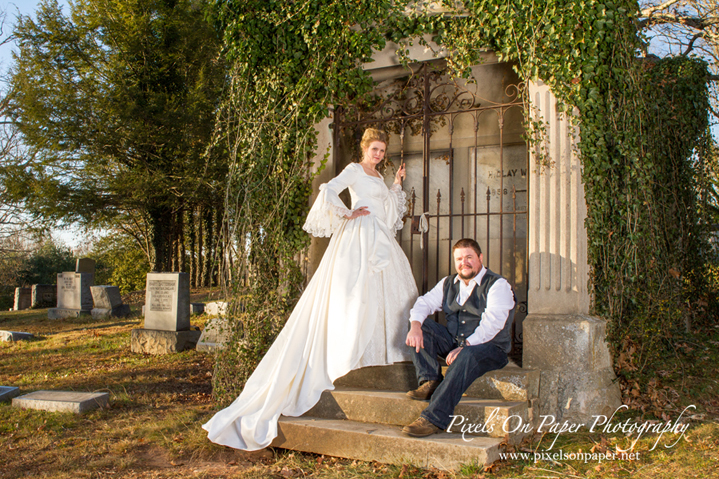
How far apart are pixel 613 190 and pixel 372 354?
7.68ft

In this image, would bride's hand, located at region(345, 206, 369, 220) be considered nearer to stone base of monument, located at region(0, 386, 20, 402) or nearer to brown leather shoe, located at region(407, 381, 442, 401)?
brown leather shoe, located at region(407, 381, 442, 401)

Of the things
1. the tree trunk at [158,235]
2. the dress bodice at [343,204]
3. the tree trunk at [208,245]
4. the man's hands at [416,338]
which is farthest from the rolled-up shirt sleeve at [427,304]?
the tree trunk at [208,245]

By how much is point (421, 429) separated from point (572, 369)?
1.42 meters

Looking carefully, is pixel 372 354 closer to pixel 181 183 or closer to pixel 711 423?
pixel 711 423

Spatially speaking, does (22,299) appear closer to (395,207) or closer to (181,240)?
(181,240)

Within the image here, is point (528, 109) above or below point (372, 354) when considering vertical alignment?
above

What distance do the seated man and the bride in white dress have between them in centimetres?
42

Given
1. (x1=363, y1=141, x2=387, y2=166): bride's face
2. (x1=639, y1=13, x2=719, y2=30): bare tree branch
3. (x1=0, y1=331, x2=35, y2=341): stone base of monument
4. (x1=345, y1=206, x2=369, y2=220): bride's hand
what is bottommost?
(x1=0, y1=331, x2=35, y2=341): stone base of monument

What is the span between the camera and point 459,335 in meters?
3.81

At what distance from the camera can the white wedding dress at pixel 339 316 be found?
3902 millimetres

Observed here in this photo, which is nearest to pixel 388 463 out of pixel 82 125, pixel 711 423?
pixel 711 423

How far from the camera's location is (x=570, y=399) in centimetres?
392

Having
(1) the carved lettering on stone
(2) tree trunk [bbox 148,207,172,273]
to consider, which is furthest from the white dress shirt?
(2) tree trunk [bbox 148,207,172,273]

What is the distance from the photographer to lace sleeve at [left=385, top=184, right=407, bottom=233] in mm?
4668
